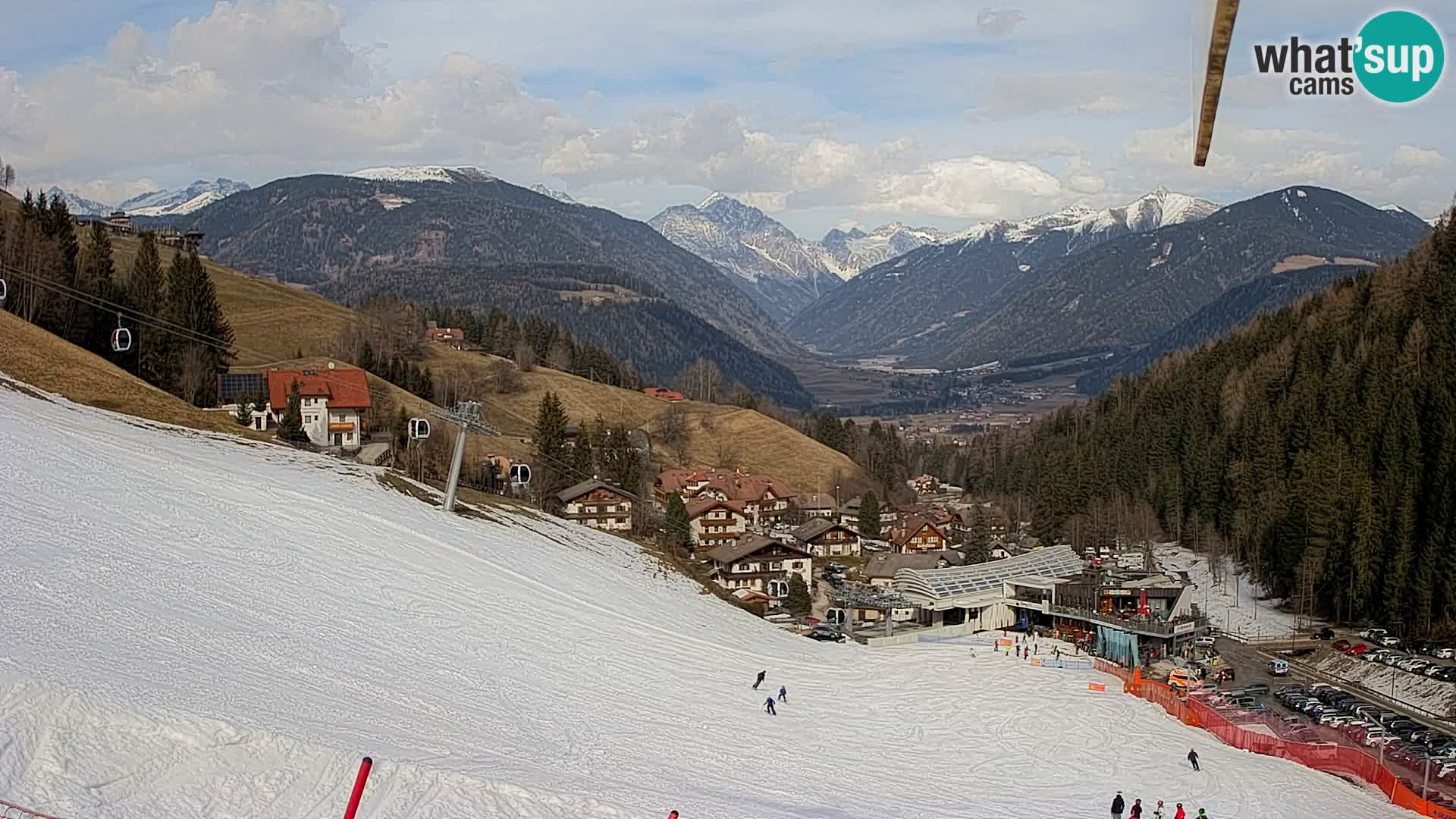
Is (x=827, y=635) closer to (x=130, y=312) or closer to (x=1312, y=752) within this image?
(x=1312, y=752)

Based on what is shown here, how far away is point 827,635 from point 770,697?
82.4 feet

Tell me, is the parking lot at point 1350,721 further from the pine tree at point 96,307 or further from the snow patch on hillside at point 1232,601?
the pine tree at point 96,307

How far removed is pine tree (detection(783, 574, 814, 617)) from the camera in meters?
64.6

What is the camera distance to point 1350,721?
39.6m

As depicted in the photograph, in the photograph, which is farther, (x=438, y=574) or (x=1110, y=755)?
(x=438, y=574)

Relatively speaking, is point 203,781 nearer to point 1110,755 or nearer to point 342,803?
point 342,803

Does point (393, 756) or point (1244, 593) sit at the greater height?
point (393, 756)

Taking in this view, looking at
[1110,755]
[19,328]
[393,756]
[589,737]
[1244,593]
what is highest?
[19,328]

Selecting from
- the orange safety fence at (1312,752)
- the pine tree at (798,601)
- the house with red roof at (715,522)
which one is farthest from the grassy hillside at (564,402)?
the orange safety fence at (1312,752)

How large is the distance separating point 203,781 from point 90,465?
25869mm

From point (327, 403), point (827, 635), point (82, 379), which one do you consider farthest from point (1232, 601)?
point (82, 379)

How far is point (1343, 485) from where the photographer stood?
65562 millimetres

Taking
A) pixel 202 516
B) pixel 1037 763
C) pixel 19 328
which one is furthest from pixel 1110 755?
pixel 19 328

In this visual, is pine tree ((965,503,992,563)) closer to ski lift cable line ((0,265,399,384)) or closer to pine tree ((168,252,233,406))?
ski lift cable line ((0,265,399,384))
